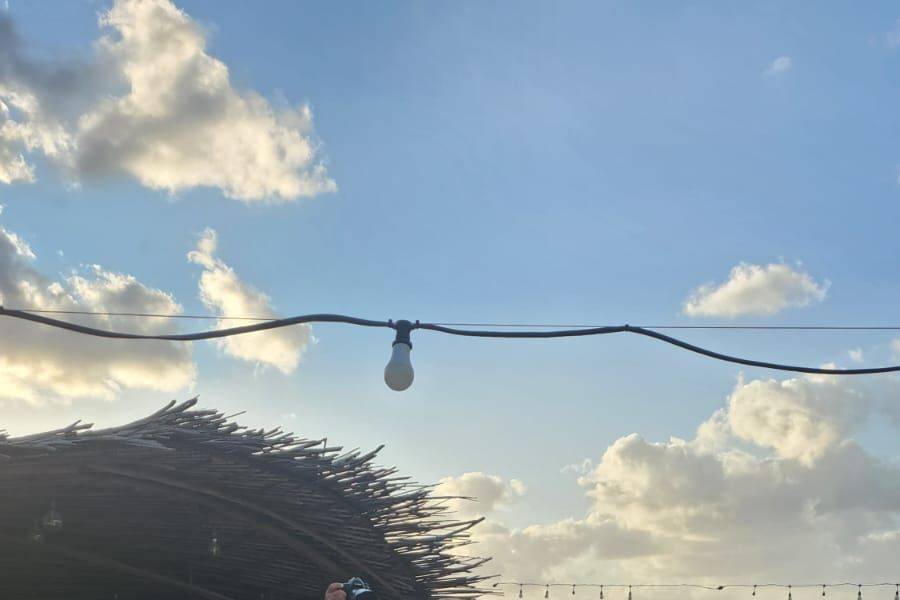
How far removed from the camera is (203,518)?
1400 cm

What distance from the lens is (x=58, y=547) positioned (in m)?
14.4

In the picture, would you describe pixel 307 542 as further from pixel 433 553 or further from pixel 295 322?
pixel 295 322

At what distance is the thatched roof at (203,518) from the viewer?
38.6 feet

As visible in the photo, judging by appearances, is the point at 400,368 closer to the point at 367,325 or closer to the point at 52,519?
the point at 367,325

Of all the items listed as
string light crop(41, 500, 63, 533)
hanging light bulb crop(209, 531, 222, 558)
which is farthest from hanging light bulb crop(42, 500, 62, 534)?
hanging light bulb crop(209, 531, 222, 558)

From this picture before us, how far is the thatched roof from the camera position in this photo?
1177cm

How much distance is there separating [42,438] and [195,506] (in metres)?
3.33

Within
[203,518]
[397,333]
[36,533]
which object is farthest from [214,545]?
[397,333]

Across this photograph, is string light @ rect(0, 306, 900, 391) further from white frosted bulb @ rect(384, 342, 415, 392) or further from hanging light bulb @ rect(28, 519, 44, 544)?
hanging light bulb @ rect(28, 519, 44, 544)

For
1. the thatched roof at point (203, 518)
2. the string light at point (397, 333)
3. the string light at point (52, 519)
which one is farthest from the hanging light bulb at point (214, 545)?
the string light at point (397, 333)

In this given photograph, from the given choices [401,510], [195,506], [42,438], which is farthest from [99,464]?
[401,510]

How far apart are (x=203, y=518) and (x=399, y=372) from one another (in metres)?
8.64

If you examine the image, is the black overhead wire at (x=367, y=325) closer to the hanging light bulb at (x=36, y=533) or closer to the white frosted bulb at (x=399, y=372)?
the white frosted bulb at (x=399, y=372)

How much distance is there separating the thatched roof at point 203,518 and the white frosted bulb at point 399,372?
218 inches
